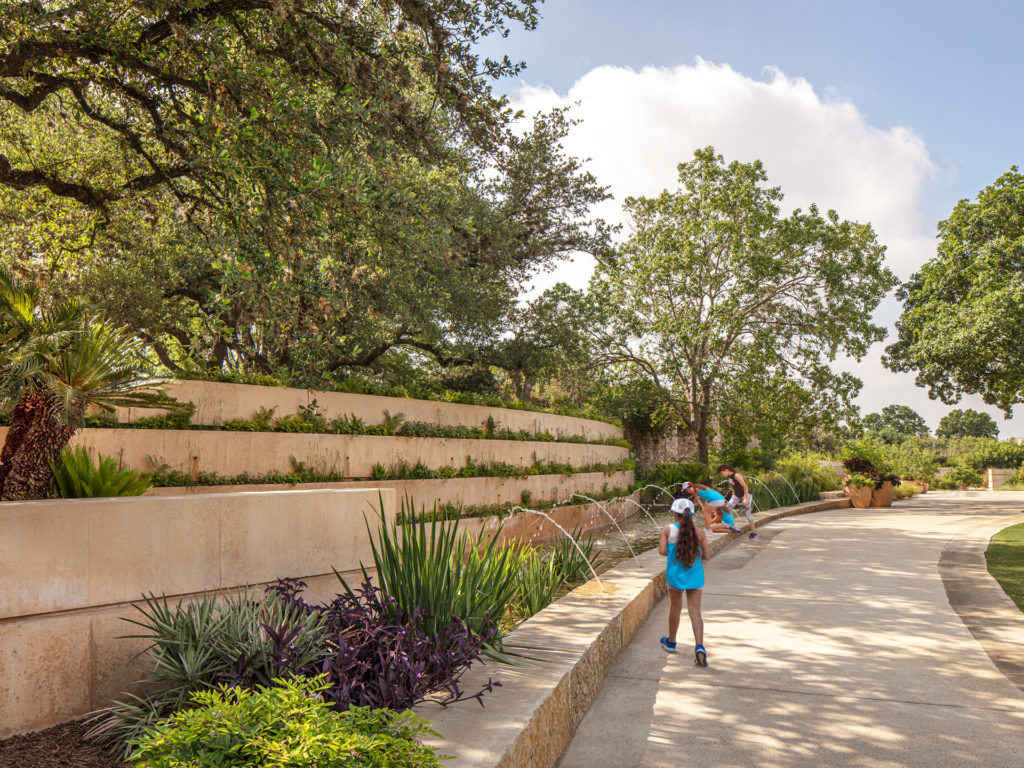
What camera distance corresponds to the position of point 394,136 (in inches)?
343

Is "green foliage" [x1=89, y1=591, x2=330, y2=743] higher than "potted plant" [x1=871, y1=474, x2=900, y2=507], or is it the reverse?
"green foliage" [x1=89, y1=591, x2=330, y2=743]

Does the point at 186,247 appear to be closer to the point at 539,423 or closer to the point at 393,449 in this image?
the point at 393,449

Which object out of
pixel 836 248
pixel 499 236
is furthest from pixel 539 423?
pixel 836 248

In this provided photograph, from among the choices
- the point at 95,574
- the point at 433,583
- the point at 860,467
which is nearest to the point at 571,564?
the point at 433,583

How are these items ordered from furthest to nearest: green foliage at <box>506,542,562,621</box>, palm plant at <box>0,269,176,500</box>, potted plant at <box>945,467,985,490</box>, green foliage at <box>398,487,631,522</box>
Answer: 1. potted plant at <box>945,467,985,490</box>
2. green foliage at <box>398,487,631,522</box>
3. green foliage at <box>506,542,562,621</box>
4. palm plant at <box>0,269,176,500</box>

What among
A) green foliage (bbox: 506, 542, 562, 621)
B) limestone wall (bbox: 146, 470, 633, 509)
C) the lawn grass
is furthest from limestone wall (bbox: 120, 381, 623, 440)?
the lawn grass

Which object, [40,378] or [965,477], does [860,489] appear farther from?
[965,477]

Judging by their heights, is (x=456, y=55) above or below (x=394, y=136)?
above

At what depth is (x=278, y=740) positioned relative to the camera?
2.20 meters

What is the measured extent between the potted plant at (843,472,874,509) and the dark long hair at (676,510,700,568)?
1745 cm

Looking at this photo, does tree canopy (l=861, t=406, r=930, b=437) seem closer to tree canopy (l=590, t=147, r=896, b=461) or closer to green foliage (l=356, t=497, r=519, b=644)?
tree canopy (l=590, t=147, r=896, b=461)

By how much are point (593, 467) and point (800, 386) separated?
27.7 feet

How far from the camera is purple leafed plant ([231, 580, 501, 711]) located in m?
3.16

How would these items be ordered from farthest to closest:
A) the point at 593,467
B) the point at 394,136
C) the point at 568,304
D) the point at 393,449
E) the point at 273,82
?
the point at 593,467 → the point at 568,304 → the point at 393,449 → the point at 394,136 → the point at 273,82
